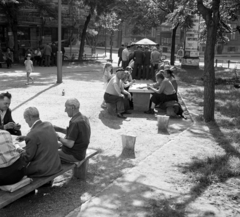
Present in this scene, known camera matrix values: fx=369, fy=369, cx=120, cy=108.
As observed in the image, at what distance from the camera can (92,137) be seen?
26.3 feet

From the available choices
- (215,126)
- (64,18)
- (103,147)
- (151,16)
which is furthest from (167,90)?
(64,18)

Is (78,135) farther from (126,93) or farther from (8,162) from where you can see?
(126,93)

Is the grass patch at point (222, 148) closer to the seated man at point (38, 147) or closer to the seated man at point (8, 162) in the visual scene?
the seated man at point (38, 147)

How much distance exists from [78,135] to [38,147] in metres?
0.79

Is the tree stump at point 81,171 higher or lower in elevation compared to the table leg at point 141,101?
lower

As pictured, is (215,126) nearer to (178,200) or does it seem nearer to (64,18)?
(178,200)

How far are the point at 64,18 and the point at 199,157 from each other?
1017 inches

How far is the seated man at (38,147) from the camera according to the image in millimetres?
4504

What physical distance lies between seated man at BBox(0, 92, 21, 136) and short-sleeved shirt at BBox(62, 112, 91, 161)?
1422 mm

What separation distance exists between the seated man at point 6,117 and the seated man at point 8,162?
77.0 inches

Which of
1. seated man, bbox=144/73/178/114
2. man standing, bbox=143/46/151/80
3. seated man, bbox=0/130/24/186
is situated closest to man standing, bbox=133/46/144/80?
man standing, bbox=143/46/151/80

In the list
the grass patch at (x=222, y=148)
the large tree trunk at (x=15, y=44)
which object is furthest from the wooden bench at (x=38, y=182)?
the large tree trunk at (x=15, y=44)

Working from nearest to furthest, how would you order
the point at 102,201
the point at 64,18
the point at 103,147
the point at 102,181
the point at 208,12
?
the point at 102,201 → the point at 102,181 → the point at 103,147 → the point at 208,12 → the point at 64,18

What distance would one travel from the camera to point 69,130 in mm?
5207
